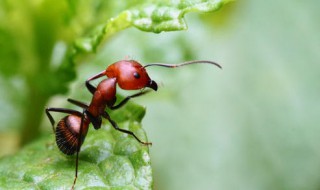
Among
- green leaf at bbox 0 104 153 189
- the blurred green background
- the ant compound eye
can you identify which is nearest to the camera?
green leaf at bbox 0 104 153 189

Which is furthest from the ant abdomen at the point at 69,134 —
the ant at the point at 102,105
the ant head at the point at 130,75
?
the ant head at the point at 130,75

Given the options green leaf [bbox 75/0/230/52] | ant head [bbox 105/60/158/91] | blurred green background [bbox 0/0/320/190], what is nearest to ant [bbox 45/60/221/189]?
ant head [bbox 105/60/158/91]

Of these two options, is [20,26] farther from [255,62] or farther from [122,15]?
[255,62]

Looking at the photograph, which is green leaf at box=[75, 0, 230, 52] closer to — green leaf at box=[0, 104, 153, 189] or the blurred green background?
green leaf at box=[0, 104, 153, 189]

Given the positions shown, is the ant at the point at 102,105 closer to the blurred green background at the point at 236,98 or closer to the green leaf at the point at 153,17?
the green leaf at the point at 153,17

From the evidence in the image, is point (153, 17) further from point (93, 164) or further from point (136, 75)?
point (93, 164)
